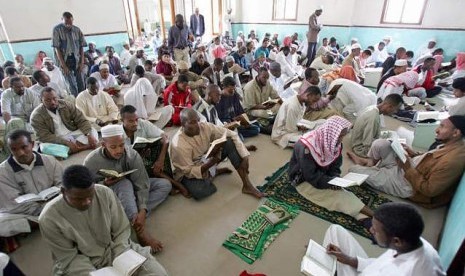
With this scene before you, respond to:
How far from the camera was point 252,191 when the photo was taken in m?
3.17

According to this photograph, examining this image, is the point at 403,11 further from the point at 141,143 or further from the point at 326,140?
the point at 141,143

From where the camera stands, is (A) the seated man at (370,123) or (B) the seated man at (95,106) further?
(B) the seated man at (95,106)

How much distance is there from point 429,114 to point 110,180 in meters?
4.65

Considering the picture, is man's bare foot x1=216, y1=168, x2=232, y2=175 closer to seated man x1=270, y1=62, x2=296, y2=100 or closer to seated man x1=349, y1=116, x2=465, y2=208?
seated man x1=349, y1=116, x2=465, y2=208

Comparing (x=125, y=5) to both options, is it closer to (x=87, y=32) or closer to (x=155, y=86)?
(x=87, y=32)

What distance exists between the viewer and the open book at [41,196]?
2.37 metres

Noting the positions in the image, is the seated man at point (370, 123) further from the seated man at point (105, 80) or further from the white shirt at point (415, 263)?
the seated man at point (105, 80)

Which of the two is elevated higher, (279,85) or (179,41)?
(179,41)

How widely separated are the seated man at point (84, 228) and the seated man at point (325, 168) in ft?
5.59

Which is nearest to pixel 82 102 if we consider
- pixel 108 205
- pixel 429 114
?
pixel 108 205

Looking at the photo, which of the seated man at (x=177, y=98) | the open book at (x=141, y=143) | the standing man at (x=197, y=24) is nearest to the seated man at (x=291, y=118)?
the seated man at (x=177, y=98)

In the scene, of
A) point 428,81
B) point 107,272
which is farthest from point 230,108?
point 428,81

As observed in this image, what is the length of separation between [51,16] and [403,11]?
1204cm

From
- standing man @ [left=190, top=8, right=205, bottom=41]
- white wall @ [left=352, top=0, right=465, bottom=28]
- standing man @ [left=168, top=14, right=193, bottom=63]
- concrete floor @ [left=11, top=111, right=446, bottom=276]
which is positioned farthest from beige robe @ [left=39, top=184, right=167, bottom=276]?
white wall @ [left=352, top=0, right=465, bottom=28]
